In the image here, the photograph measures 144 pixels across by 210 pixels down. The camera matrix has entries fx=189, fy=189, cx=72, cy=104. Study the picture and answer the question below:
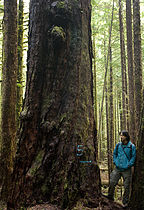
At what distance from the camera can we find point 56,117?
4.21 metres

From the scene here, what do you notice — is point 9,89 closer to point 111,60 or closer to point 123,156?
point 123,156

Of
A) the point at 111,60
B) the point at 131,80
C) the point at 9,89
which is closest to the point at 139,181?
the point at 9,89

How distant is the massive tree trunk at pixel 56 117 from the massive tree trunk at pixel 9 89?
6.01 ft

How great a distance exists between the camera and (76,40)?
179 inches

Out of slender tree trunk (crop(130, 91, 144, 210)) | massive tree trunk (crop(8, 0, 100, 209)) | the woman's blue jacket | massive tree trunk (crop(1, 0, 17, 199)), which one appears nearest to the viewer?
slender tree trunk (crop(130, 91, 144, 210))

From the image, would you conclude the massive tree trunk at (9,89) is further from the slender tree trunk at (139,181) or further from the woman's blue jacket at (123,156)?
the slender tree trunk at (139,181)

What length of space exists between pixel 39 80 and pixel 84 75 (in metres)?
1.12

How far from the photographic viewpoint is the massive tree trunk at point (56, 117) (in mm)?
3848

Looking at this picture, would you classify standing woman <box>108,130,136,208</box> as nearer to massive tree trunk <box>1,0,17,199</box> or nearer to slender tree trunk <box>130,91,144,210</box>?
slender tree trunk <box>130,91,144,210</box>

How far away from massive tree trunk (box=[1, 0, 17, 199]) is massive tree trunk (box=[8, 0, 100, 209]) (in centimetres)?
183

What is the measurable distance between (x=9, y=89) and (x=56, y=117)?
2.53 metres

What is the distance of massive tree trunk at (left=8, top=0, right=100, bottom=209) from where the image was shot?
3848 millimetres

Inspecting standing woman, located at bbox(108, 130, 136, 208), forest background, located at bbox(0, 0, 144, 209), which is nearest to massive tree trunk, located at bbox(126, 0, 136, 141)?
forest background, located at bbox(0, 0, 144, 209)

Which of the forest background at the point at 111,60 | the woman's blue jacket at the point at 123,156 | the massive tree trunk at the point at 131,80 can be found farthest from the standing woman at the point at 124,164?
the massive tree trunk at the point at 131,80
